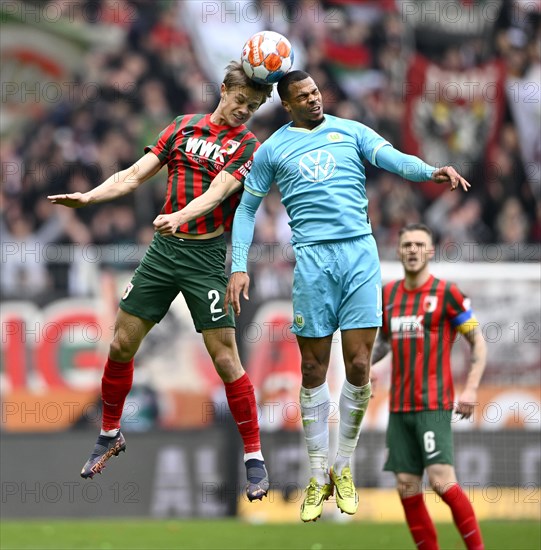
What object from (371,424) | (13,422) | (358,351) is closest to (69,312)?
(13,422)

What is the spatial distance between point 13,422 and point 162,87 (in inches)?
200

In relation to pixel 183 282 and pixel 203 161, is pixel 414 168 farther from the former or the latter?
pixel 183 282

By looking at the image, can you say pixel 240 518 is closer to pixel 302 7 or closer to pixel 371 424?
pixel 371 424

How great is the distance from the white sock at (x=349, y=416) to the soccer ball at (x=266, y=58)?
2169 millimetres

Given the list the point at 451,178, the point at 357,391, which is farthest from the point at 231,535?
the point at 451,178

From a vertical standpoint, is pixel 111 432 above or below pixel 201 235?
below

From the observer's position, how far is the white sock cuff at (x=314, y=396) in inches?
338

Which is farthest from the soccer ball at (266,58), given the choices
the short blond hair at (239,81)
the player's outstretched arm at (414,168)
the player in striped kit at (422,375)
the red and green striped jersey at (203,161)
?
the player in striped kit at (422,375)

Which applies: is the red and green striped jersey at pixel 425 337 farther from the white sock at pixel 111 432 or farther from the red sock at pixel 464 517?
the white sock at pixel 111 432

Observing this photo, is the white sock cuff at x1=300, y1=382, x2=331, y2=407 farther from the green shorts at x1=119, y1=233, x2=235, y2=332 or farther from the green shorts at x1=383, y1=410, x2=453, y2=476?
the green shorts at x1=383, y1=410, x2=453, y2=476

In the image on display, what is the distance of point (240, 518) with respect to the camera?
44.1ft

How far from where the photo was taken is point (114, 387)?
8914mm

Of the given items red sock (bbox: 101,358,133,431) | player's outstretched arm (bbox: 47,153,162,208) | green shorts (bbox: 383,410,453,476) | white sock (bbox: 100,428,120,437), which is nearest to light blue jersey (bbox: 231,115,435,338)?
player's outstretched arm (bbox: 47,153,162,208)

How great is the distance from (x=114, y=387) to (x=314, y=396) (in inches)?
58.0
